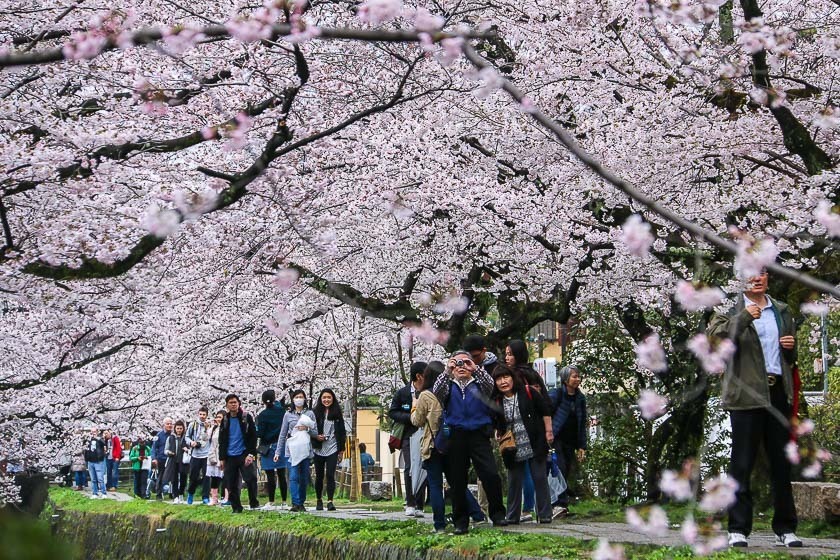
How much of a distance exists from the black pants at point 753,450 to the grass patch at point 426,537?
586 mm

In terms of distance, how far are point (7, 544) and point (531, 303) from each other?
46.0 ft

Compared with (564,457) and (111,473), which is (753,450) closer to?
(564,457)

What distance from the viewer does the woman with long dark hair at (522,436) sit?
10.8 m

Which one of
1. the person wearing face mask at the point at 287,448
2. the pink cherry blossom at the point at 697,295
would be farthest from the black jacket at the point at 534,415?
the pink cherry blossom at the point at 697,295

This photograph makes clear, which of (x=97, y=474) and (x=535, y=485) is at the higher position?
(x=97, y=474)

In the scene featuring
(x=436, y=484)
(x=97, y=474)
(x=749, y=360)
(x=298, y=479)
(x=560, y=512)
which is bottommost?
(x=560, y=512)

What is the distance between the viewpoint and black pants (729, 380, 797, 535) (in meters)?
7.39

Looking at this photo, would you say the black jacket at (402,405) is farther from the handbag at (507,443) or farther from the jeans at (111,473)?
the jeans at (111,473)

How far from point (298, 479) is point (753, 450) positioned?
341 inches

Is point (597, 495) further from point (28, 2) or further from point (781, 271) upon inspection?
point (781, 271)

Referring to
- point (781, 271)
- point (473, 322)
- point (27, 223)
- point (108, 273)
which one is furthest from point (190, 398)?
point (781, 271)

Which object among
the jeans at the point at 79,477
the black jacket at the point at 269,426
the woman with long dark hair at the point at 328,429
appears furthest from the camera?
the jeans at the point at 79,477

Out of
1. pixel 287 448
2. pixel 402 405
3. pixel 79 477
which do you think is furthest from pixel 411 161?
pixel 79 477

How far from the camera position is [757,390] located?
7301mm
